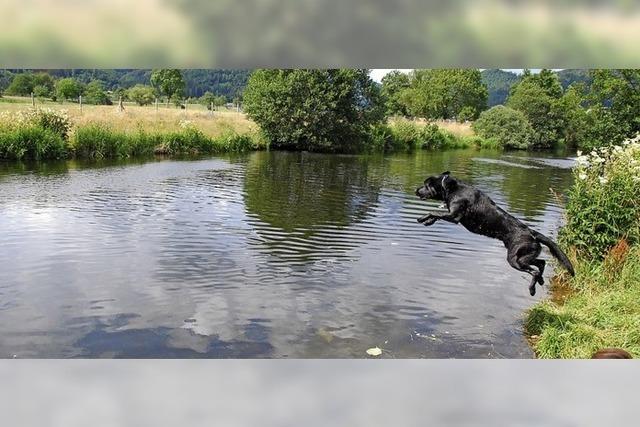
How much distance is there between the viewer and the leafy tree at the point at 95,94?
27.2 ft

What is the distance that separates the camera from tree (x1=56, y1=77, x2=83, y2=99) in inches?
316

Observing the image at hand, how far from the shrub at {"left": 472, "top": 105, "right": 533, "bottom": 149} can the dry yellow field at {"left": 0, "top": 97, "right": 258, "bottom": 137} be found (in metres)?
5.21

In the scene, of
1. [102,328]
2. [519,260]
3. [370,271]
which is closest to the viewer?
[519,260]

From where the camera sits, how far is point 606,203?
3906 mm

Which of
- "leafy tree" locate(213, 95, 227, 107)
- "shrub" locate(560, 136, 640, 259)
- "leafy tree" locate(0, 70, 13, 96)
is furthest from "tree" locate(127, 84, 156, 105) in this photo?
"shrub" locate(560, 136, 640, 259)

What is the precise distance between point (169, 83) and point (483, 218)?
682 centimetres

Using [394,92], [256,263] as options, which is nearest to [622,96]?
[394,92]

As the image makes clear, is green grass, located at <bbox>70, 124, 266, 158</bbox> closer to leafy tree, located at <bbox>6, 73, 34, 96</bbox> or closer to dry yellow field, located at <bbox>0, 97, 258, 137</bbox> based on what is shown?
dry yellow field, located at <bbox>0, 97, 258, 137</bbox>

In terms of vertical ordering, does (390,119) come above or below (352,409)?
above

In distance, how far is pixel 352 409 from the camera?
2238 mm
